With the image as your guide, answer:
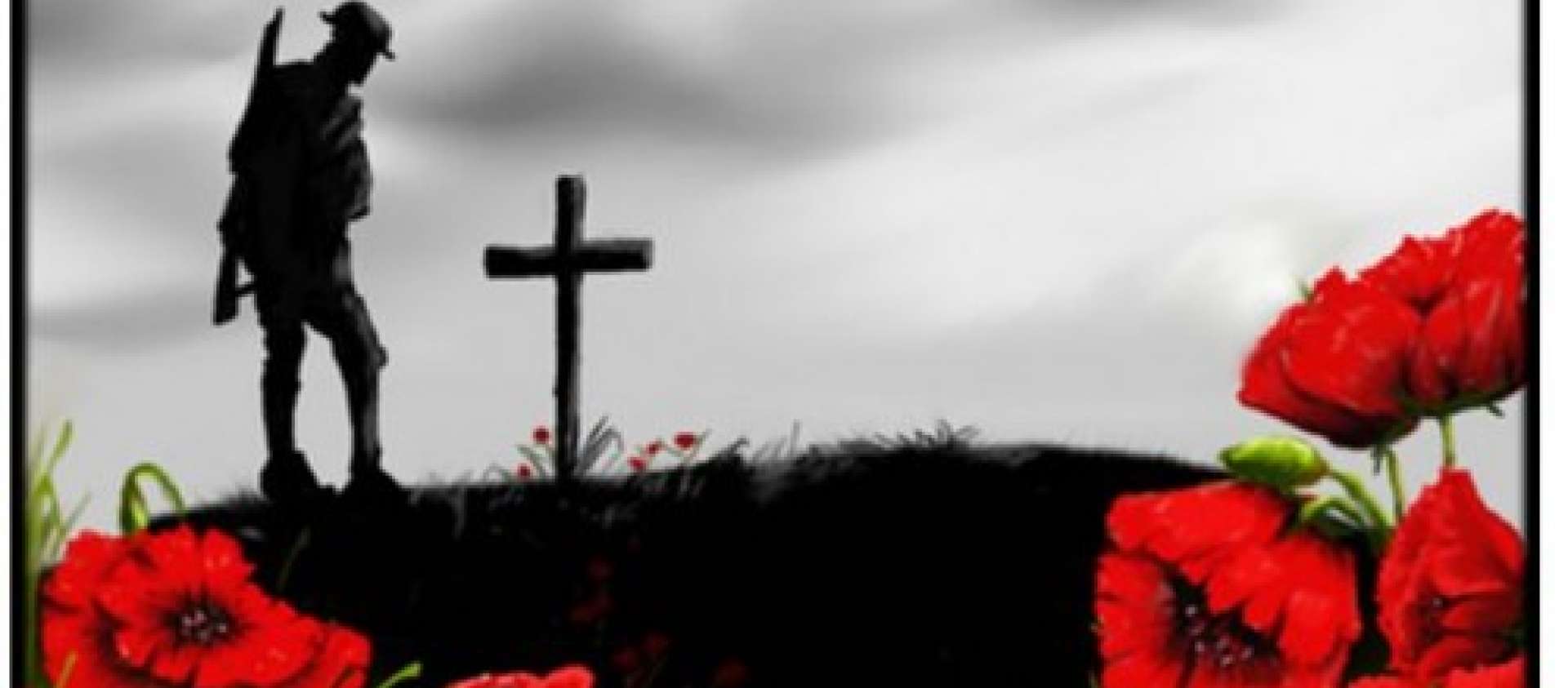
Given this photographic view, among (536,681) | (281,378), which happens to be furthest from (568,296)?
(536,681)

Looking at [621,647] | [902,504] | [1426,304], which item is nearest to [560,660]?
[621,647]

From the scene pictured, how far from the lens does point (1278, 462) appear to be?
42.9 inches

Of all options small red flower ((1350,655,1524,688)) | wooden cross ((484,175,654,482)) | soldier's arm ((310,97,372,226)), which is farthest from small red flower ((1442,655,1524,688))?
soldier's arm ((310,97,372,226))

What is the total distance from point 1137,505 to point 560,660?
2.22 ft

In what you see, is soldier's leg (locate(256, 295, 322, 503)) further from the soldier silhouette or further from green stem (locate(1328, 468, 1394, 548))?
green stem (locate(1328, 468, 1394, 548))

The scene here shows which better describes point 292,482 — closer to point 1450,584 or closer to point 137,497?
point 137,497

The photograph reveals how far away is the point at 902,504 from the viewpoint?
1.86 m

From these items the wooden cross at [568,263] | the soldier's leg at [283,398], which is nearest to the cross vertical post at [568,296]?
the wooden cross at [568,263]

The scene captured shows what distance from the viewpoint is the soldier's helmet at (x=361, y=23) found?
4.31 feet

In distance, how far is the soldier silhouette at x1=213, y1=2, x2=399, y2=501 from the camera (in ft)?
4.39

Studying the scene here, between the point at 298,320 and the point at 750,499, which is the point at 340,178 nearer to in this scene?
the point at 298,320

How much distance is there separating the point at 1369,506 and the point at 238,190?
2.46 ft

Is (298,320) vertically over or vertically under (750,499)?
over
